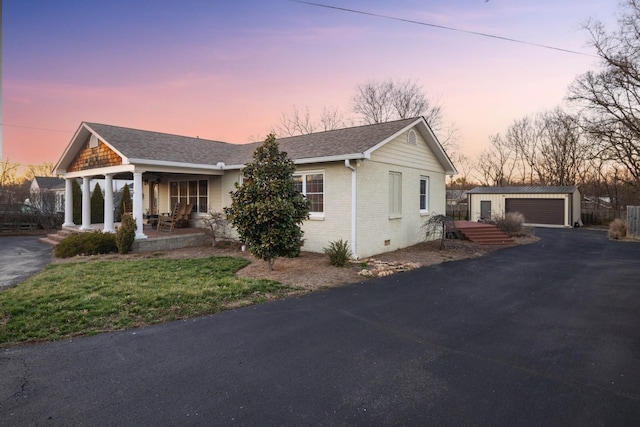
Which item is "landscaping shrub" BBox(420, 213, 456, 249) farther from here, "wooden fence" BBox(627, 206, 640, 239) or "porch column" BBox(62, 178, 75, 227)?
"porch column" BBox(62, 178, 75, 227)

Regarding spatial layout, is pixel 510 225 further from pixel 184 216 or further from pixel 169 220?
pixel 169 220

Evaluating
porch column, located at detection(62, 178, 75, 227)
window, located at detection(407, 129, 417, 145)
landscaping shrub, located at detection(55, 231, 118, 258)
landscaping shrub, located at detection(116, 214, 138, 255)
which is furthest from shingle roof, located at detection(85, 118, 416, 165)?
porch column, located at detection(62, 178, 75, 227)

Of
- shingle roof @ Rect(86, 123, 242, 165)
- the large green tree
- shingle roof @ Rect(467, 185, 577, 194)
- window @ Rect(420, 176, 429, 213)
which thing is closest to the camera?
the large green tree

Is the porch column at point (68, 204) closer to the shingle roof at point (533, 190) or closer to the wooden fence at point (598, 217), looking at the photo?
the shingle roof at point (533, 190)

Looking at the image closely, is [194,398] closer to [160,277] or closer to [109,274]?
[160,277]

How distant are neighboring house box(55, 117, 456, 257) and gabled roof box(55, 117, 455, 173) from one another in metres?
0.04

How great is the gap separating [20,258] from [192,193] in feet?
21.0

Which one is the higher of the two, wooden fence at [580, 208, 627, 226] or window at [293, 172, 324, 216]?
window at [293, 172, 324, 216]

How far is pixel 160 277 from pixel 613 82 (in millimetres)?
25962

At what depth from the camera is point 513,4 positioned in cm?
955

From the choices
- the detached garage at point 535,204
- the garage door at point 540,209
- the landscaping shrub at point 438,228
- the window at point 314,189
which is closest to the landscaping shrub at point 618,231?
the detached garage at point 535,204

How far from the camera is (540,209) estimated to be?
26.8 m

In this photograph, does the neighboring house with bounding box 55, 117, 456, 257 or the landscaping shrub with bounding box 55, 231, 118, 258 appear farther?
the landscaping shrub with bounding box 55, 231, 118, 258

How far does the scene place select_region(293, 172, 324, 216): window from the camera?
11.6 m
